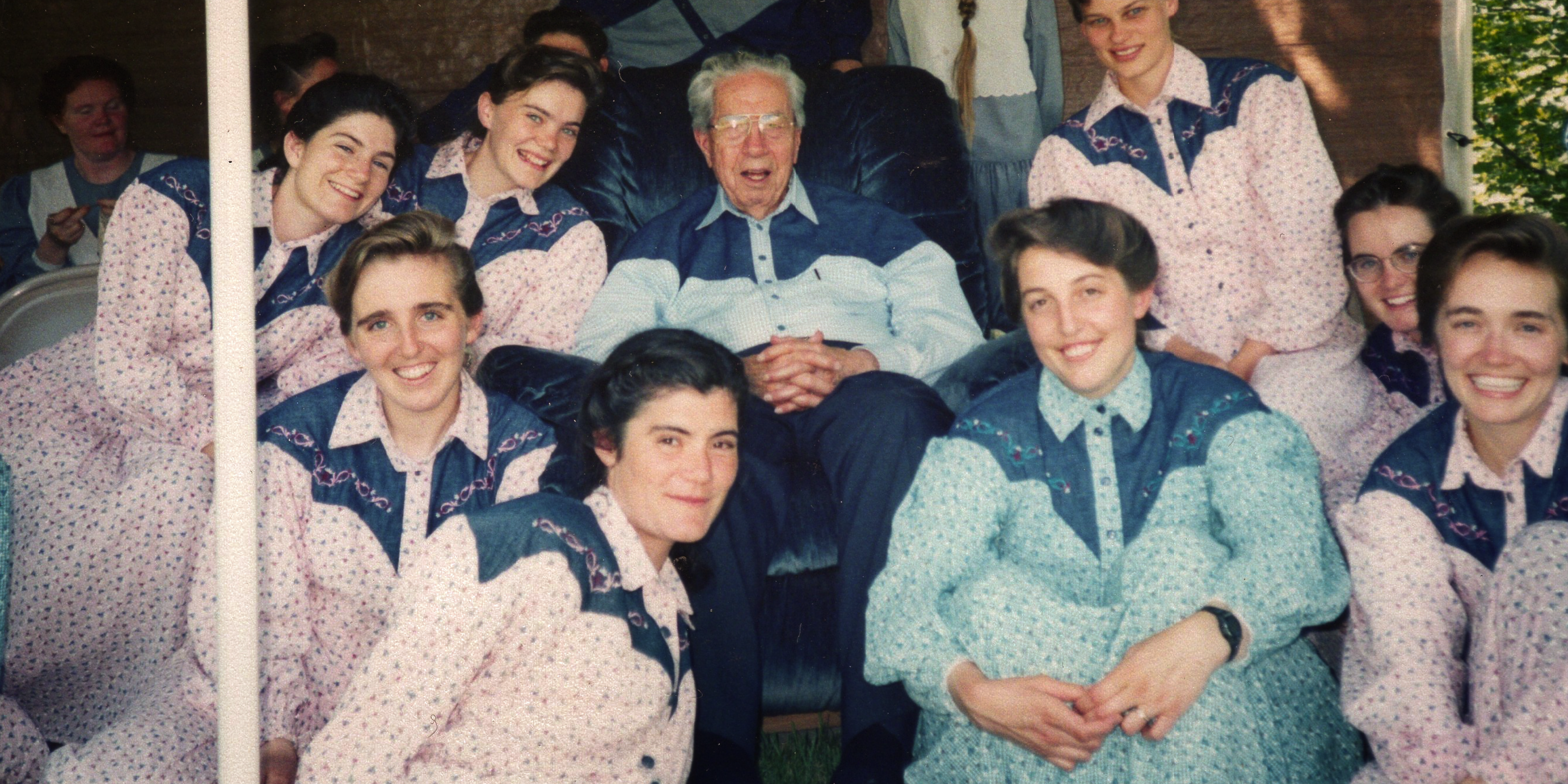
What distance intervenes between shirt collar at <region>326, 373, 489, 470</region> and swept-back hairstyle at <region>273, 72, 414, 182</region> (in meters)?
0.64

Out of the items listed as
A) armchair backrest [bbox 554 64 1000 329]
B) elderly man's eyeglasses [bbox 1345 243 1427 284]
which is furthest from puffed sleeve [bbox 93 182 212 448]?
elderly man's eyeglasses [bbox 1345 243 1427 284]

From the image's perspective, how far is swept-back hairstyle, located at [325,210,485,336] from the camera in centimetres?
221

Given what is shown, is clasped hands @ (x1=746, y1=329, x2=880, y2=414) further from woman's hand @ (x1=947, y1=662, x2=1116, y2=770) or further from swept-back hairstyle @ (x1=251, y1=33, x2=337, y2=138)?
swept-back hairstyle @ (x1=251, y1=33, x2=337, y2=138)

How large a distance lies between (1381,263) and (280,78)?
252cm

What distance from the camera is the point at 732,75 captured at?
272 centimetres

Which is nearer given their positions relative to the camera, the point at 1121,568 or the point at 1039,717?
the point at 1039,717

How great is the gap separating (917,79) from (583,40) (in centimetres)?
86

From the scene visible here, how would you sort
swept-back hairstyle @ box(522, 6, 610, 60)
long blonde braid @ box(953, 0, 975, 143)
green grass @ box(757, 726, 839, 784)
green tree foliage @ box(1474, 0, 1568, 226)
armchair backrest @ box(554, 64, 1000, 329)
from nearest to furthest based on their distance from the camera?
1. green grass @ box(757, 726, 839, 784)
2. green tree foliage @ box(1474, 0, 1568, 226)
3. armchair backrest @ box(554, 64, 1000, 329)
4. swept-back hairstyle @ box(522, 6, 610, 60)
5. long blonde braid @ box(953, 0, 975, 143)

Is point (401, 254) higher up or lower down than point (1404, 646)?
higher up

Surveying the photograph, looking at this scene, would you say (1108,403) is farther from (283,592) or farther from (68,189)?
(68,189)

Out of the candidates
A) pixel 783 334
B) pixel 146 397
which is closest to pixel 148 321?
pixel 146 397

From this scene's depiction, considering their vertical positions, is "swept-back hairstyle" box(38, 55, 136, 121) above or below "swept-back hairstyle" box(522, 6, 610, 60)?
below

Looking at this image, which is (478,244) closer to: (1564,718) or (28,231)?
(28,231)

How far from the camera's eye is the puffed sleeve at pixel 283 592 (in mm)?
1962
